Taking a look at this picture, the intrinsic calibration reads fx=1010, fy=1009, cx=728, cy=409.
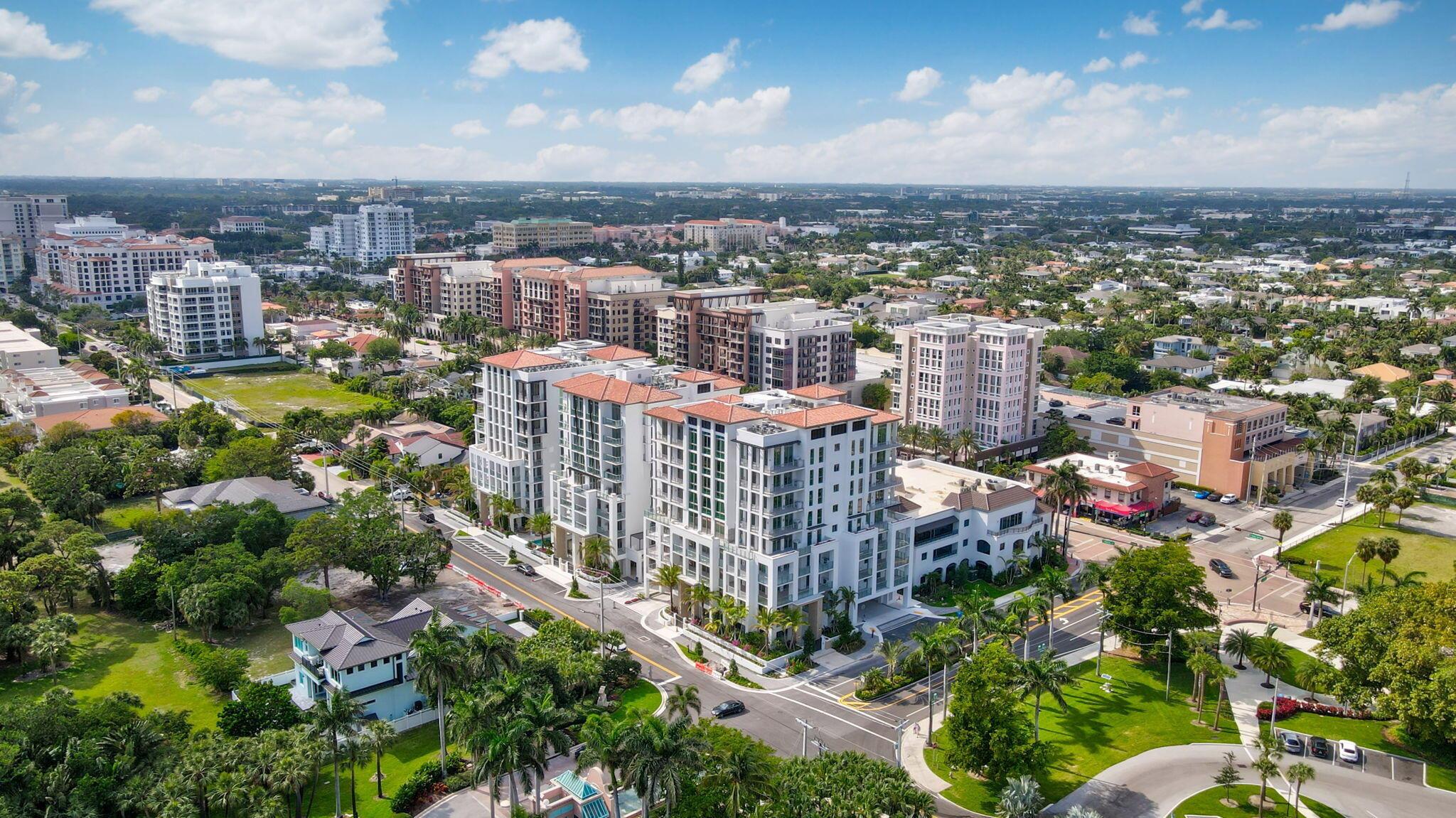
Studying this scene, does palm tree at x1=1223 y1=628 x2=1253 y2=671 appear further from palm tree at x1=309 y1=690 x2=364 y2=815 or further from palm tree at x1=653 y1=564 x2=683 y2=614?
palm tree at x1=309 y1=690 x2=364 y2=815

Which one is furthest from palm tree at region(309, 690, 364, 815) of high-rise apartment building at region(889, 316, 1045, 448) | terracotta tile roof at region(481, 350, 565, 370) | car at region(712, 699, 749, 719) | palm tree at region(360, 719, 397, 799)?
high-rise apartment building at region(889, 316, 1045, 448)

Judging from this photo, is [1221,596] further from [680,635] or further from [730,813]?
[730,813]

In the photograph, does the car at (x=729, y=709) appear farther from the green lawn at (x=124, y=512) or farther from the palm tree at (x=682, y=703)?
the green lawn at (x=124, y=512)

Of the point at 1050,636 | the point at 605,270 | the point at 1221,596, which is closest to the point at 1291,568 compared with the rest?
the point at 1221,596

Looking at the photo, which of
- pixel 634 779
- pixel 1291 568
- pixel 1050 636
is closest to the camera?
pixel 634 779

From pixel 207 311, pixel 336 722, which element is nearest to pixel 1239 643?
pixel 336 722

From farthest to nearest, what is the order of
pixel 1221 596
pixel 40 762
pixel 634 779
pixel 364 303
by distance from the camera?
pixel 364 303 < pixel 1221 596 < pixel 40 762 < pixel 634 779
